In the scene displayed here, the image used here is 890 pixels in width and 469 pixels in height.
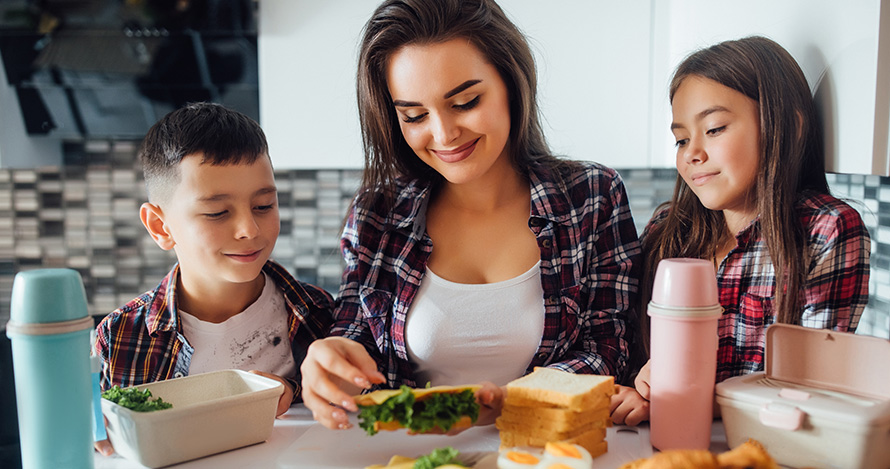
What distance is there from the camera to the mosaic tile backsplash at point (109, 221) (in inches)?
103

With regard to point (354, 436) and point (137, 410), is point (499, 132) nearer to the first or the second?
point (354, 436)

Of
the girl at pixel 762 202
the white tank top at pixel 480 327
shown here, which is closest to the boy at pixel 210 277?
the white tank top at pixel 480 327

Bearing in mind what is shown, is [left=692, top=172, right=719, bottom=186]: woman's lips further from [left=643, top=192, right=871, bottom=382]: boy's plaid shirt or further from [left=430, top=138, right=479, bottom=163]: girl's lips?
[left=430, top=138, right=479, bottom=163]: girl's lips

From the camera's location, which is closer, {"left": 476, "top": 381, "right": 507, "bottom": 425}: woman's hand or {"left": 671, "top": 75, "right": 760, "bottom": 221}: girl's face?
{"left": 476, "top": 381, "right": 507, "bottom": 425}: woman's hand

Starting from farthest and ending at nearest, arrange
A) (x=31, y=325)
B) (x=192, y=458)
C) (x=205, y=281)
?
(x=205, y=281) → (x=192, y=458) → (x=31, y=325)

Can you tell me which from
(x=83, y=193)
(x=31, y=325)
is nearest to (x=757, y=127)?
(x=31, y=325)

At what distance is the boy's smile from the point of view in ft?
3.62

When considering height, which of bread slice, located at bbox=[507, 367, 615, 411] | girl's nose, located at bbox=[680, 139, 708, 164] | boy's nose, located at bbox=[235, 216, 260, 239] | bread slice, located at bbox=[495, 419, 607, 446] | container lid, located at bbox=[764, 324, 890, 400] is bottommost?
bread slice, located at bbox=[495, 419, 607, 446]

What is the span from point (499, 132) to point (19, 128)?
1733mm

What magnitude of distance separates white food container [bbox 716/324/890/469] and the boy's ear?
3.00 ft

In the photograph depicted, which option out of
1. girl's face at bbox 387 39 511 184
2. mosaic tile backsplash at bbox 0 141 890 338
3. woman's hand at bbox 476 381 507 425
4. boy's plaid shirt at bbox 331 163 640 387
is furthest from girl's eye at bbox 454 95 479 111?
mosaic tile backsplash at bbox 0 141 890 338

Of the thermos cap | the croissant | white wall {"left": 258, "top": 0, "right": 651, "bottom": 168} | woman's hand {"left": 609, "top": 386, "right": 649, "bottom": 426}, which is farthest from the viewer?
white wall {"left": 258, "top": 0, "right": 651, "bottom": 168}

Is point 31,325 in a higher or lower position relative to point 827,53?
lower

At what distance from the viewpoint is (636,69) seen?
1843mm
